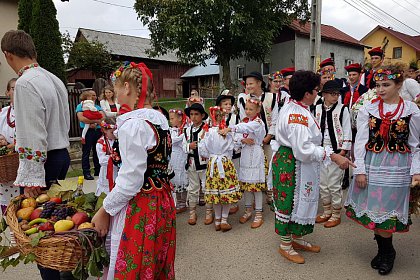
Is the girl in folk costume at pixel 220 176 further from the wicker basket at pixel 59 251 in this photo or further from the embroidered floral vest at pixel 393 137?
the wicker basket at pixel 59 251

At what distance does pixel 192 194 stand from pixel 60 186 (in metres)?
2.62

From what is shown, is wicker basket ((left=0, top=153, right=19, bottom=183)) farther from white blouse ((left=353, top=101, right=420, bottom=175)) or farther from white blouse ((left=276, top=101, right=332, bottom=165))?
white blouse ((left=353, top=101, right=420, bottom=175))

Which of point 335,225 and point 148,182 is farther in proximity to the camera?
point 335,225

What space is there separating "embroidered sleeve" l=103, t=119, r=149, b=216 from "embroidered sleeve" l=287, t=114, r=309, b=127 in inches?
69.9

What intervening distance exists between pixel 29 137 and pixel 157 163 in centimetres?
104

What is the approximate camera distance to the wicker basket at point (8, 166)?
9.29 feet

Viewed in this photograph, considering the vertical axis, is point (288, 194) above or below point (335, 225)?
above

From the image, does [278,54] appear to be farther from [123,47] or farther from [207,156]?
[207,156]

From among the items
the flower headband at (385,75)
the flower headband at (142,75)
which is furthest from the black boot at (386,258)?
the flower headband at (142,75)

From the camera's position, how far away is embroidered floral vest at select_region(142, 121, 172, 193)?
2105 mm

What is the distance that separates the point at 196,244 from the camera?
4094 mm

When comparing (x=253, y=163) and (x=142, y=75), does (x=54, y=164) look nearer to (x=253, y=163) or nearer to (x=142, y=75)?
(x=142, y=75)

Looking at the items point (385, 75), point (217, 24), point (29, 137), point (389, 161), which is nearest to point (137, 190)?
point (29, 137)

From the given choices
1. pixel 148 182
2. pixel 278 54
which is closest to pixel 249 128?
pixel 148 182
